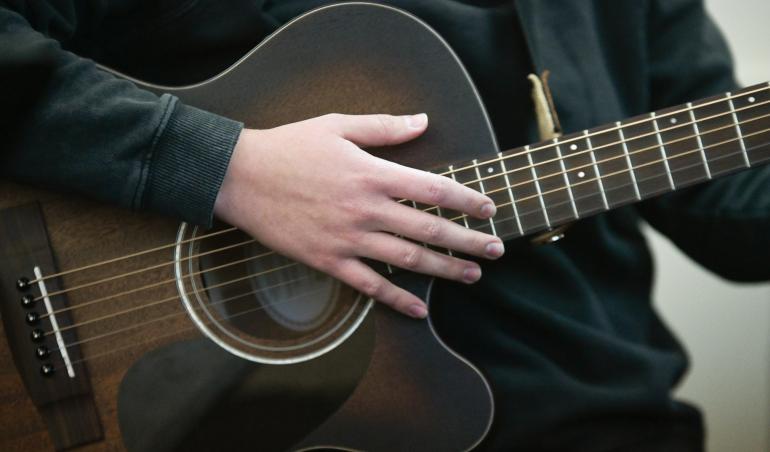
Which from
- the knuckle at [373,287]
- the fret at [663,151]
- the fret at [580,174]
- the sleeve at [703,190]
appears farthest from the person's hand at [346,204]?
the sleeve at [703,190]

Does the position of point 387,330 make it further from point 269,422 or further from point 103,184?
point 103,184

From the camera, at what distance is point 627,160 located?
76 centimetres

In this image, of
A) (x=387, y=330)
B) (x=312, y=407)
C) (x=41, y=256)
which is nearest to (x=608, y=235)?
(x=387, y=330)

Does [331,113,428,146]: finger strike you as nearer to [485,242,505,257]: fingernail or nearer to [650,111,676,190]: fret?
[485,242,505,257]: fingernail

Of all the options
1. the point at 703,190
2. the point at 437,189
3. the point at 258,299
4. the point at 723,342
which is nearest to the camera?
the point at 437,189

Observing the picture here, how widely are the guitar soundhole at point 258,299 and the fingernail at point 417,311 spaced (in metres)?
0.06

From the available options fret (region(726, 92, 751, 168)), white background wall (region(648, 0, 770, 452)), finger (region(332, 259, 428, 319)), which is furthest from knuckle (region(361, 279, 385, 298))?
white background wall (region(648, 0, 770, 452))

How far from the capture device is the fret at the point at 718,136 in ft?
2.51

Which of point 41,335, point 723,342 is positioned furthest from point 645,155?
point 723,342

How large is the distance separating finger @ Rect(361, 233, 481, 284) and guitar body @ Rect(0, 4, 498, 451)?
0.11 feet

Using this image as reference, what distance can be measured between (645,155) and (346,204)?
34 cm

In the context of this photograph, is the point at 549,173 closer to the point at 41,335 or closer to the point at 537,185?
the point at 537,185

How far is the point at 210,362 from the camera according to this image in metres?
0.79

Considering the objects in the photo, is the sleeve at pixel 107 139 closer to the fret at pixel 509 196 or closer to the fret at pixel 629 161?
the fret at pixel 509 196
